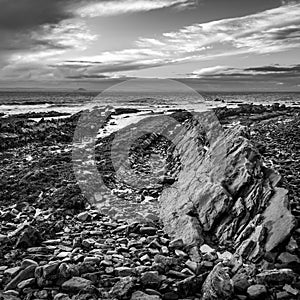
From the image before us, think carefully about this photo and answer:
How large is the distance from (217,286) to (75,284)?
2.49m

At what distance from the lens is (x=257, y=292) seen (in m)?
6.14

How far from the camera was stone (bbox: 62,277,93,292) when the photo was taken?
251 inches

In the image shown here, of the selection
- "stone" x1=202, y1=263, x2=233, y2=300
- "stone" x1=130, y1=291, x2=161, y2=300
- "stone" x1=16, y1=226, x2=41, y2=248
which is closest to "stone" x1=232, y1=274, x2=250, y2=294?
"stone" x1=202, y1=263, x2=233, y2=300

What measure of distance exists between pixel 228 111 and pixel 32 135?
70.6ft

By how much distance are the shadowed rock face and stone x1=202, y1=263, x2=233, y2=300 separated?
1114 mm

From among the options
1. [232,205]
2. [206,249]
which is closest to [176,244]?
[206,249]

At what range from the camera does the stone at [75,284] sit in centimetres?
638

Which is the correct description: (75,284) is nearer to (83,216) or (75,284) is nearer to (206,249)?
(206,249)

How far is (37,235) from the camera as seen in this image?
8352 mm

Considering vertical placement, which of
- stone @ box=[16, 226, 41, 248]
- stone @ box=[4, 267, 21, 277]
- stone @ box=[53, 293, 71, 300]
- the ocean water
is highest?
the ocean water

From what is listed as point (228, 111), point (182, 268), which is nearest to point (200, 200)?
point (182, 268)

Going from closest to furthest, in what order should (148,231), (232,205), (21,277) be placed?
(21,277), (232,205), (148,231)

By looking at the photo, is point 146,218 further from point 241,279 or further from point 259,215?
point 241,279

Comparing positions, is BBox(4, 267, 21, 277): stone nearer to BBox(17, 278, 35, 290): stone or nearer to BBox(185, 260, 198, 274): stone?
BBox(17, 278, 35, 290): stone
